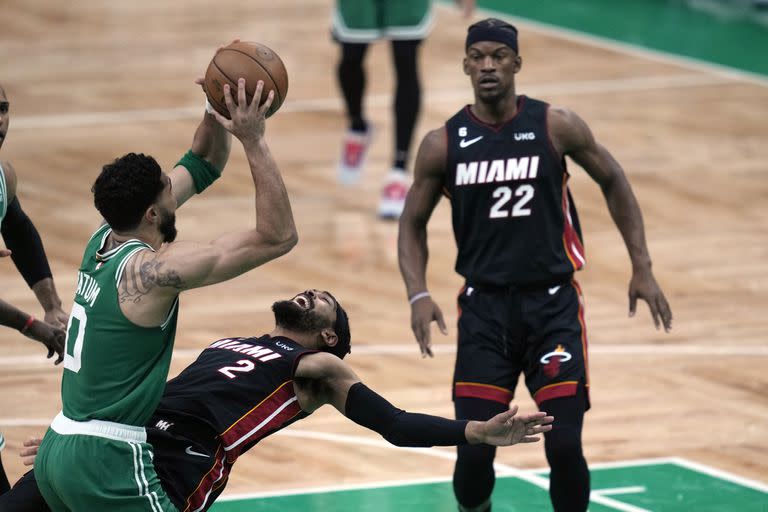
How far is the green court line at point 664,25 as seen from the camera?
17.1 metres

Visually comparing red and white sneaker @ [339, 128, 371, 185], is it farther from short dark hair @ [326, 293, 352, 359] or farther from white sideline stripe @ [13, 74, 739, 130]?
short dark hair @ [326, 293, 352, 359]

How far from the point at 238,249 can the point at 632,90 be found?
35.5ft

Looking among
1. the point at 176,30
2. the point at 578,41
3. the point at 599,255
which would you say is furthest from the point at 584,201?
the point at 176,30

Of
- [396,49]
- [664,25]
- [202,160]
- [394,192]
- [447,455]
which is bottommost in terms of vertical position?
[664,25]

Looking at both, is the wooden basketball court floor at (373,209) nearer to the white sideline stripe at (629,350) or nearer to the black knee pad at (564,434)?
the white sideline stripe at (629,350)

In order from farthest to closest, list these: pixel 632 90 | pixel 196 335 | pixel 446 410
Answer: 1. pixel 632 90
2. pixel 196 335
3. pixel 446 410

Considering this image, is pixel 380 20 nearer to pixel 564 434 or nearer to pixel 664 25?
pixel 564 434

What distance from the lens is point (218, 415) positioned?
19.7 feet

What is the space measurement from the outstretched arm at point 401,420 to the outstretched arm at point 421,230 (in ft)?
3.28

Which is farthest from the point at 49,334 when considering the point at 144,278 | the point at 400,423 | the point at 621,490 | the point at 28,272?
the point at 621,490

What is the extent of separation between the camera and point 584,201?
1243cm

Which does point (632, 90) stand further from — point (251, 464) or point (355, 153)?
point (251, 464)

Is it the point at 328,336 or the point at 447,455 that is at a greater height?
the point at 328,336

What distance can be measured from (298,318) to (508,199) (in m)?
1.18
